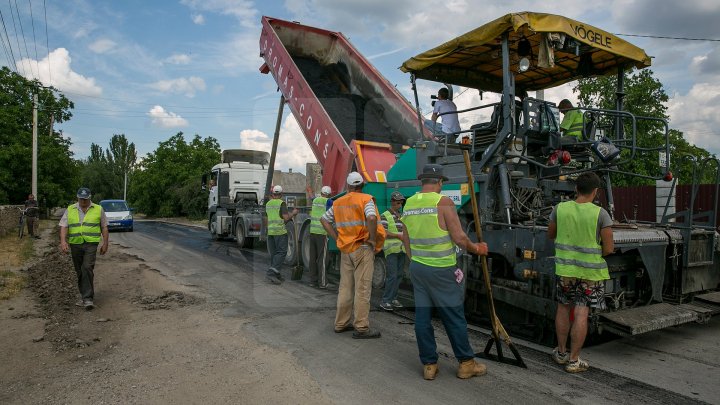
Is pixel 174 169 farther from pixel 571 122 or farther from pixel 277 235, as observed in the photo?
pixel 571 122

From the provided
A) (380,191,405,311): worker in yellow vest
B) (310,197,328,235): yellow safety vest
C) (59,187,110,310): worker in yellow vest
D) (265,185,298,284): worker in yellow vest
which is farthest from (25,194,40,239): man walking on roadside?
(380,191,405,311): worker in yellow vest

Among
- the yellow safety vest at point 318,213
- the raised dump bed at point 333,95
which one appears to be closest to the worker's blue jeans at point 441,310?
the raised dump bed at point 333,95

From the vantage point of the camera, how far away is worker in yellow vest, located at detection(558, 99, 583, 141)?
620cm

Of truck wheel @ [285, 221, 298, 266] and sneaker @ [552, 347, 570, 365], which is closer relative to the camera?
sneaker @ [552, 347, 570, 365]

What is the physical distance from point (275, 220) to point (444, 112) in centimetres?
366

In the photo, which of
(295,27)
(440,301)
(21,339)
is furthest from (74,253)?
(295,27)

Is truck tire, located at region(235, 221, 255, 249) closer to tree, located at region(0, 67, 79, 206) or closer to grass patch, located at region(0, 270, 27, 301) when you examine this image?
grass patch, located at region(0, 270, 27, 301)

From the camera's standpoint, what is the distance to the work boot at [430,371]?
3949mm

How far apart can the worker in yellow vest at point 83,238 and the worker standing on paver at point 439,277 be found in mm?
4533

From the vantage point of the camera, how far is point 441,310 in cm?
402

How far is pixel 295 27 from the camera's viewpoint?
1083 centimetres

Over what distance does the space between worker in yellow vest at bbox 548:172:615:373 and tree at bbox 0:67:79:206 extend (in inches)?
1155

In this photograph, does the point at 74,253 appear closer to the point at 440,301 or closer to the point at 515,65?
the point at 440,301

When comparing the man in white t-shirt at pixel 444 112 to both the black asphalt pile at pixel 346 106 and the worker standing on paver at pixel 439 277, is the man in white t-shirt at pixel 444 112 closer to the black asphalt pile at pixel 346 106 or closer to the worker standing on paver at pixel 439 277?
the black asphalt pile at pixel 346 106
